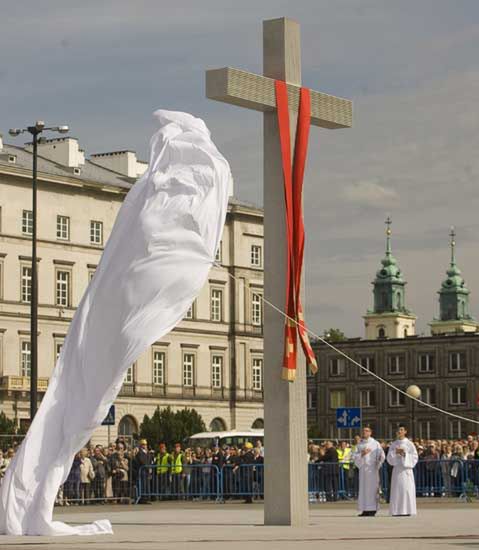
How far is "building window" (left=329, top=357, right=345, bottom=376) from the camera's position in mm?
141375

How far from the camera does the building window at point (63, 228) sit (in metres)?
91.3

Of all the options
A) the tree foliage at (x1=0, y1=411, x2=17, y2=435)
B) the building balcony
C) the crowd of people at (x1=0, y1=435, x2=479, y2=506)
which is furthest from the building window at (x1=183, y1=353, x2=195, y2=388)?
the crowd of people at (x1=0, y1=435, x2=479, y2=506)

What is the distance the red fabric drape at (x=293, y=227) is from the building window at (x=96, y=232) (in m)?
70.2

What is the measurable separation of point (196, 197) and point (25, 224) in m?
66.0

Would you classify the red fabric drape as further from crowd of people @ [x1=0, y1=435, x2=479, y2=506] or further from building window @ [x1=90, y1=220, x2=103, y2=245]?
building window @ [x1=90, y1=220, x2=103, y2=245]

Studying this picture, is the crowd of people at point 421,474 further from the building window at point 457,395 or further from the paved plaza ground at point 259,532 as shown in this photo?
the building window at point 457,395

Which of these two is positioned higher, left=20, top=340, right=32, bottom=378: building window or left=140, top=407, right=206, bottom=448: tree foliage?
left=20, top=340, right=32, bottom=378: building window

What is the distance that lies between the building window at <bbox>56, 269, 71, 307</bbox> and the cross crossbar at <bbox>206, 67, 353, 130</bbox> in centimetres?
6745

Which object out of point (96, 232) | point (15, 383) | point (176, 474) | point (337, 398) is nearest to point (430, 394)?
point (337, 398)

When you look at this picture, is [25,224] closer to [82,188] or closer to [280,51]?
[82,188]

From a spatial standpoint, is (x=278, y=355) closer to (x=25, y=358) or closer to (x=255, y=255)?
(x=25, y=358)

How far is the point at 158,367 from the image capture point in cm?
9838

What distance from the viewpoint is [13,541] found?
20625mm

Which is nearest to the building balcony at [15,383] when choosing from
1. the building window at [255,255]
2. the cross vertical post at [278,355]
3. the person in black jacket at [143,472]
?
the building window at [255,255]
